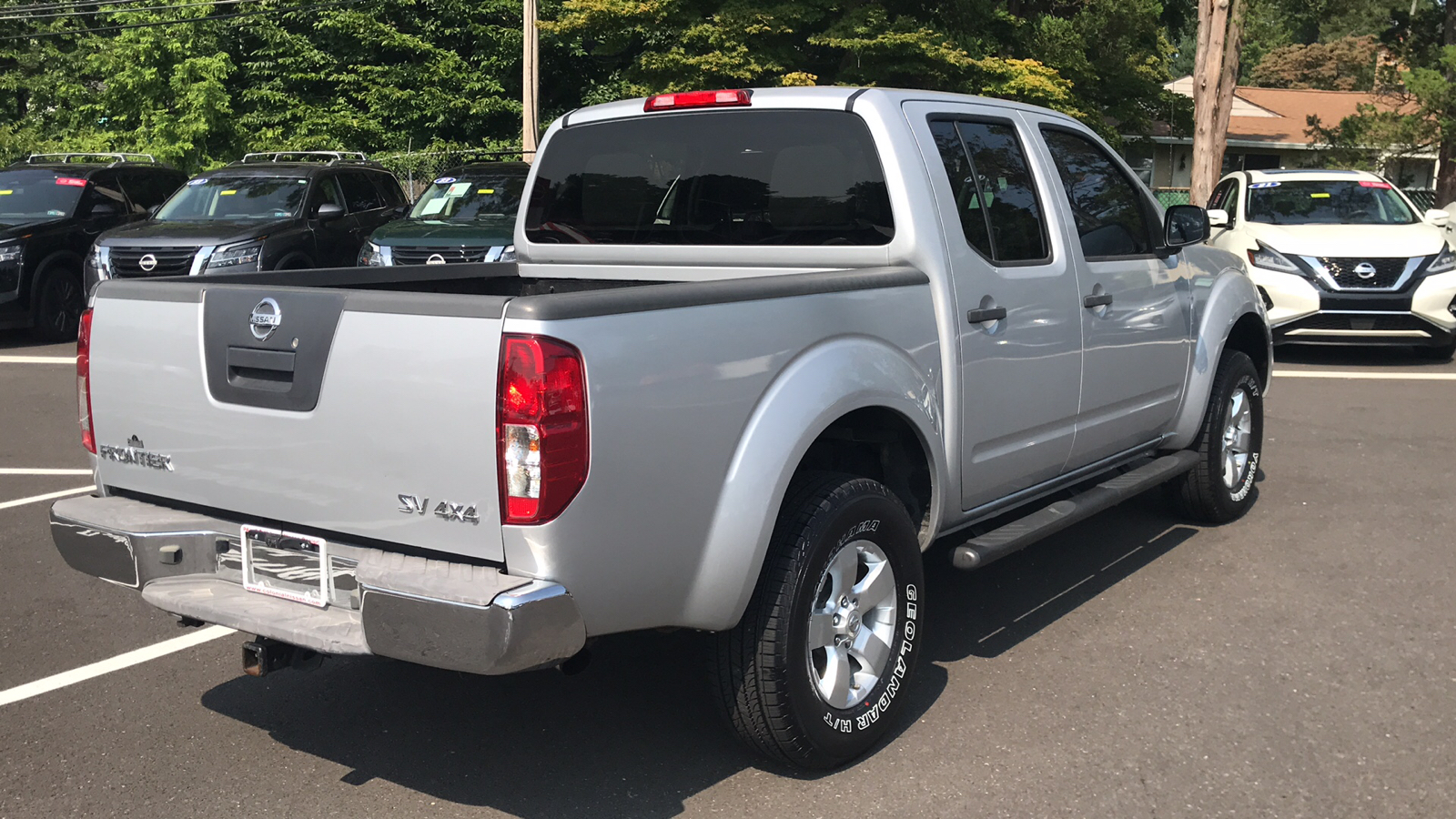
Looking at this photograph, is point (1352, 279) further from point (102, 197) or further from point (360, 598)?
point (102, 197)

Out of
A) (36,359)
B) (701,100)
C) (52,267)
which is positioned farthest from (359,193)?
(701,100)

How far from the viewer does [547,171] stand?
517cm

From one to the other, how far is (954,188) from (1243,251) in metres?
8.86

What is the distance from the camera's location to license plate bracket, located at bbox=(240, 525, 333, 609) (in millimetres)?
3344

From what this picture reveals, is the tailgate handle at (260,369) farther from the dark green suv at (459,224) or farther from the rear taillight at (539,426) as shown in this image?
the dark green suv at (459,224)

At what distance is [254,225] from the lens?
1329 cm

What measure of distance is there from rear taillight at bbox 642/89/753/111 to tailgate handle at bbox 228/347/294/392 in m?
1.76

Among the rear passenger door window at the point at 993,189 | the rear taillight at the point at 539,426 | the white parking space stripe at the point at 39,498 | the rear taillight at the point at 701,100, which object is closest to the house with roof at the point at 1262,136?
the rear passenger door window at the point at 993,189

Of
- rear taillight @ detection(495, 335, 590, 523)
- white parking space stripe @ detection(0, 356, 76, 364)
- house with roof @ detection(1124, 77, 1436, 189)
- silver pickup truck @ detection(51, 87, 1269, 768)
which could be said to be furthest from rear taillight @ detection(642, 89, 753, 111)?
house with roof @ detection(1124, 77, 1436, 189)

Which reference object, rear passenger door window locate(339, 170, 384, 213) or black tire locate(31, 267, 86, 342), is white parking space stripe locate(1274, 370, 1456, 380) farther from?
black tire locate(31, 267, 86, 342)

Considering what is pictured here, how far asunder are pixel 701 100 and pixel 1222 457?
325 centimetres

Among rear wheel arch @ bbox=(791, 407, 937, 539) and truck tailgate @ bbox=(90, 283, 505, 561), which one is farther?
rear wheel arch @ bbox=(791, 407, 937, 539)

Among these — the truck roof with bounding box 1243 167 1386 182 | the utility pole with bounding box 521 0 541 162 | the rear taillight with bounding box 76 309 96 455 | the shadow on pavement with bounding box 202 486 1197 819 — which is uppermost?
the utility pole with bounding box 521 0 541 162

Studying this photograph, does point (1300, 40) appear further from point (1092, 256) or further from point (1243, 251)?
point (1092, 256)
